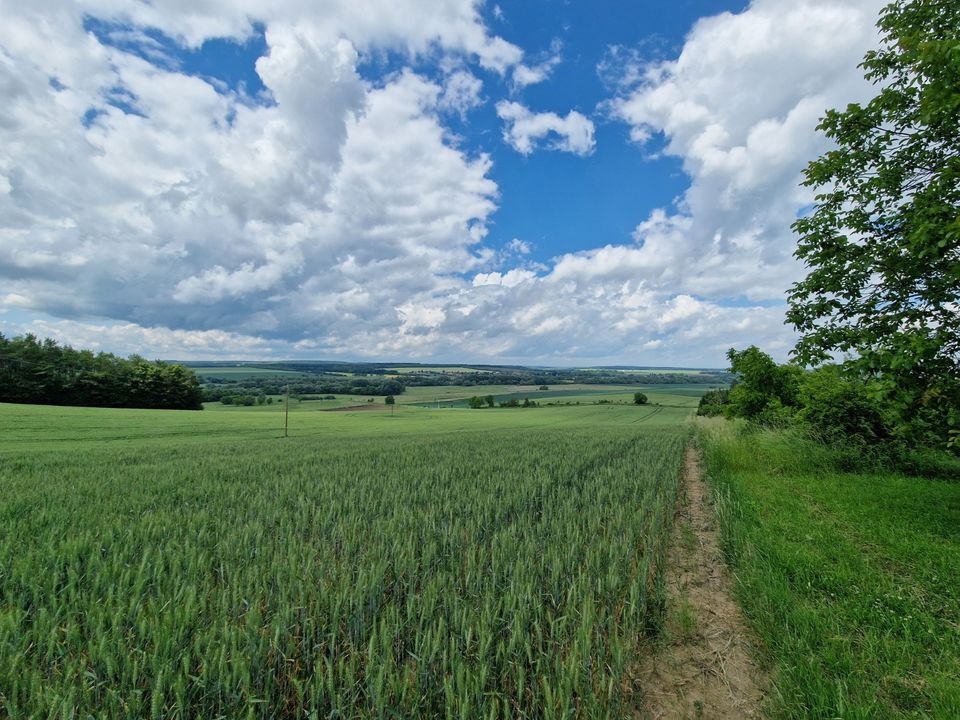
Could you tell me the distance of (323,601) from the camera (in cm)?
385

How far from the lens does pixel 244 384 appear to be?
10112cm

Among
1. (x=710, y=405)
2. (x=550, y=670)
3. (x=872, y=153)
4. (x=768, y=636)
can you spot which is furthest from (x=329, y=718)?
(x=710, y=405)

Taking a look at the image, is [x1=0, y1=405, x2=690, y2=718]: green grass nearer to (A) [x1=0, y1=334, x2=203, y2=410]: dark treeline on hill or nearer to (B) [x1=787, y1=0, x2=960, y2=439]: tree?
(B) [x1=787, y1=0, x2=960, y2=439]: tree

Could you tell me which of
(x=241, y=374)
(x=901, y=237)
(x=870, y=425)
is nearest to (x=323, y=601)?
(x=901, y=237)

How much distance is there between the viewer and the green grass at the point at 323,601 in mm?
2828

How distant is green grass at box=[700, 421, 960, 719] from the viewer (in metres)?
3.25

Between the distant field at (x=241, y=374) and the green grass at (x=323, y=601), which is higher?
the distant field at (x=241, y=374)

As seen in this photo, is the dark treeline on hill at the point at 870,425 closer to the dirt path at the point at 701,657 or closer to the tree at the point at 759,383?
the dirt path at the point at 701,657

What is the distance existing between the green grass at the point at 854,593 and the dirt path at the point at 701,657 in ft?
0.73

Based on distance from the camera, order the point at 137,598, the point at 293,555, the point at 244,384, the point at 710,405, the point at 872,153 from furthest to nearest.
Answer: the point at 244,384, the point at 710,405, the point at 872,153, the point at 293,555, the point at 137,598

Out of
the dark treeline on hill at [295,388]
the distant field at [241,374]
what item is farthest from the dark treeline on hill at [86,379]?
the distant field at [241,374]

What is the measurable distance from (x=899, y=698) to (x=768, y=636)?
3.06ft

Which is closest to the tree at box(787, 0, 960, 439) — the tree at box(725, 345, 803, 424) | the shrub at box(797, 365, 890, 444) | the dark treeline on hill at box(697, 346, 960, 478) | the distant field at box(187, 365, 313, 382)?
the dark treeline on hill at box(697, 346, 960, 478)

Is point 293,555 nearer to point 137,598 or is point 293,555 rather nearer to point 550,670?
point 137,598
